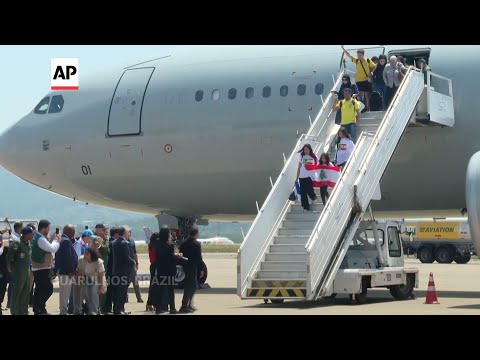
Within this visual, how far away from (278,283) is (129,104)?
28.2ft

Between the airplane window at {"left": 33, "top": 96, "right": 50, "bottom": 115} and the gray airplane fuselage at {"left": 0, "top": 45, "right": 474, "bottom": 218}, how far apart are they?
21 cm

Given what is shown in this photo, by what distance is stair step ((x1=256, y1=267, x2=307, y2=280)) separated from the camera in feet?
58.9

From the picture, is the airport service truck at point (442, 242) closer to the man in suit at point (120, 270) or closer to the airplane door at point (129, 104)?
the airplane door at point (129, 104)

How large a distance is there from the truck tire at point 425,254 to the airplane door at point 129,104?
1046 inches

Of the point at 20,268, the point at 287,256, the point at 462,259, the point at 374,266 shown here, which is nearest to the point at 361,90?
the point at 374,266

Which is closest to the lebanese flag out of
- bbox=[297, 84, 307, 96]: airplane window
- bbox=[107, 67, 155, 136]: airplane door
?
bbox=[297, 84, 307, 96]: airplane window

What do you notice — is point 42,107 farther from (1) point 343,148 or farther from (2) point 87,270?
(2) point 87,270

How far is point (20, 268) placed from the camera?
16344mm

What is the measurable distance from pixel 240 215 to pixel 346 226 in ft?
20.5

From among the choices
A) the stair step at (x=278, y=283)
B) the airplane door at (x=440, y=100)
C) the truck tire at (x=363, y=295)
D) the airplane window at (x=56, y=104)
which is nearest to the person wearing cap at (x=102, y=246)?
the stair step at (x=278, y=283)

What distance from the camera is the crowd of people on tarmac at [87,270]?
16.4 meters
